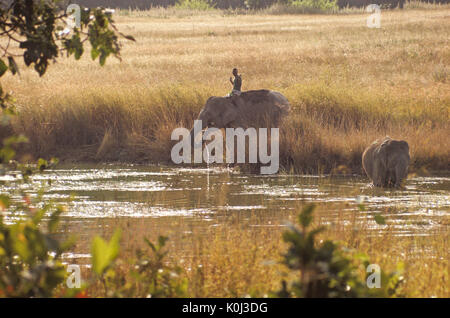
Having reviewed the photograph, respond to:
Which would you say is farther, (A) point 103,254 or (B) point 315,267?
(B) point 315,267

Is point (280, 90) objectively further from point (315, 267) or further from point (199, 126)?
point (315, 267)

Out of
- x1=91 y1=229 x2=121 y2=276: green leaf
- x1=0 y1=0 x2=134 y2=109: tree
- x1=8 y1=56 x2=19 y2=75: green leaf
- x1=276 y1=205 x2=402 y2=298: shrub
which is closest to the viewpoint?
x1=91 y1=229 x2=121 y2=276: green leaf

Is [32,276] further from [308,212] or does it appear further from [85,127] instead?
[85,127]

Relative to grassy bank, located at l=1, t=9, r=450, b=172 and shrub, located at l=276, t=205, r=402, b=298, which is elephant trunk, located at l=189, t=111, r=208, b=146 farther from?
shrub, located at l=276, t=205, r=402, b=298

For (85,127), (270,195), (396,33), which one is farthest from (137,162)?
(396,33)

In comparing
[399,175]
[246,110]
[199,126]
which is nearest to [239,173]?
[199,126]

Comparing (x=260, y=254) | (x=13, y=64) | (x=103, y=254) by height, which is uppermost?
(x=13, y=64)

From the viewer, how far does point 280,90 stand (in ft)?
66.6

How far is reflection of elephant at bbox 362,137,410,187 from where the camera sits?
12.0 m

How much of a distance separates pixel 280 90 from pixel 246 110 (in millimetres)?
4287

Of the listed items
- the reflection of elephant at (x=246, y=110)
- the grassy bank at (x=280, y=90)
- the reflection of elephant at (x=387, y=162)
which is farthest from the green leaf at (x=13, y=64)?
the reflection of elephant at (x=246, y=110)

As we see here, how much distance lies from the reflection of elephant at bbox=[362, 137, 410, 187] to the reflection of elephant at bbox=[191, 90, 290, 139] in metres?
3.53

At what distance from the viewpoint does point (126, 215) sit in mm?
10852

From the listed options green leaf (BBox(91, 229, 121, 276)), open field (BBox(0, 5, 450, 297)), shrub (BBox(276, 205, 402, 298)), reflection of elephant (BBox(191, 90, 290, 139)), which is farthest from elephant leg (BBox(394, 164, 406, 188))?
green leaf (BBox(91, 229, 121, 276))
